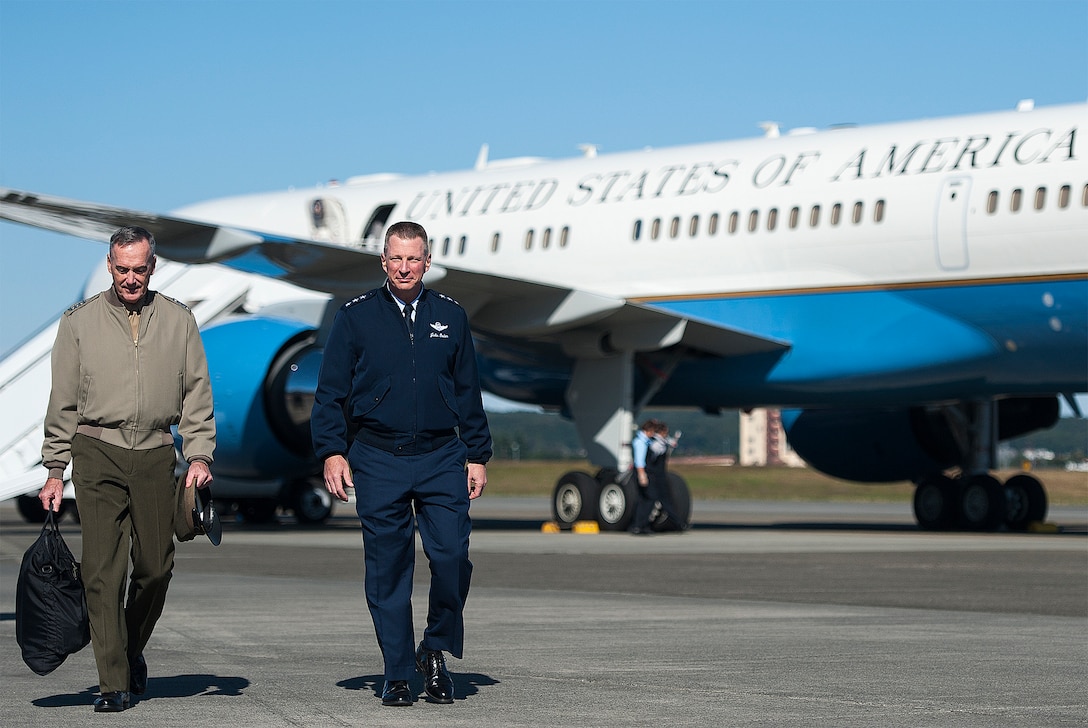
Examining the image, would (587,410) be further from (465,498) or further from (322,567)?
(465,498)

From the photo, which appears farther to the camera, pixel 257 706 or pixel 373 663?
pixel 373 663

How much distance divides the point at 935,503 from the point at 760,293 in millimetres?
3974

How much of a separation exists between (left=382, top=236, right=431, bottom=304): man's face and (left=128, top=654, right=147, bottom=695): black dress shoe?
170 centimetres

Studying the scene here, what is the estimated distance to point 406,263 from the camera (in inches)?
254

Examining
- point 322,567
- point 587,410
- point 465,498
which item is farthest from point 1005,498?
point 465,498

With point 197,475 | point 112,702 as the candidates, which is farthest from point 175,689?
point 197,475

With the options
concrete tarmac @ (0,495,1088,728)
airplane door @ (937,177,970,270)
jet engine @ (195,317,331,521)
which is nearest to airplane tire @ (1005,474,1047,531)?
airplane door @ (937,177,970,270)

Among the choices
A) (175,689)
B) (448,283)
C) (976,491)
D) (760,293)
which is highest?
(760,293)

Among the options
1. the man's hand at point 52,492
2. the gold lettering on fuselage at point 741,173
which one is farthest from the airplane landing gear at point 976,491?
the man's hand at point 52,492

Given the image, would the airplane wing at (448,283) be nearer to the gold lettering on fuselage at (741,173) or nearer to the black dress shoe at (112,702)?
the gold lettering on fuselage at (741,173)

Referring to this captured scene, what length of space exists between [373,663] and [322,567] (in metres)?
6.79

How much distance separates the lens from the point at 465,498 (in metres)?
6.43

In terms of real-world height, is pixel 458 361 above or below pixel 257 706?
above

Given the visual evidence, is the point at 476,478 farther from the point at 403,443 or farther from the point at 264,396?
the point at 264,396
